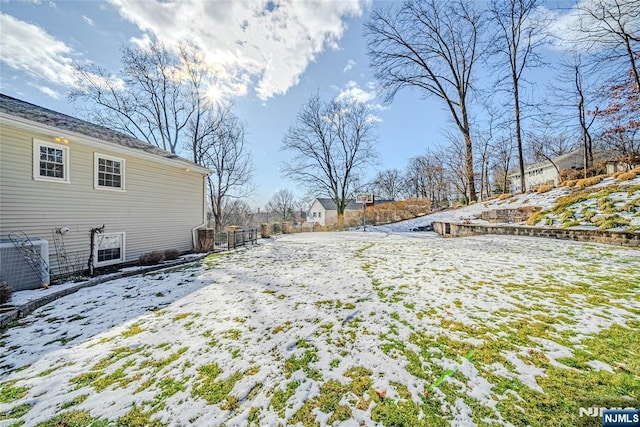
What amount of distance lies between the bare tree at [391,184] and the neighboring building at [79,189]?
3468 centimetres

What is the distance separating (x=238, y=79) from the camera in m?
12.3

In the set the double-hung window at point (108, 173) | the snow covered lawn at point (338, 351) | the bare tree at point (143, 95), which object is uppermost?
the bare tree at point (143, 95)

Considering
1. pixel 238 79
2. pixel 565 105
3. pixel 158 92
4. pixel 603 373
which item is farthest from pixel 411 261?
pixel 158 92

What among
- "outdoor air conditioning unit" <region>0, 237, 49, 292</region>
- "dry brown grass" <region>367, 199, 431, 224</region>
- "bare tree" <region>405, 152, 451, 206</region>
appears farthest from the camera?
"bare tree" <region>405, 152, 451, 206</region>

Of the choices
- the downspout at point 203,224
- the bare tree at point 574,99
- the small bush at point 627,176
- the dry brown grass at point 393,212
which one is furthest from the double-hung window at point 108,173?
the bare tree at point 574,99

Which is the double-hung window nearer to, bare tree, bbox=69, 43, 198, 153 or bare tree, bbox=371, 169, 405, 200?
bare tree, bbox=69, 43, 198, 153

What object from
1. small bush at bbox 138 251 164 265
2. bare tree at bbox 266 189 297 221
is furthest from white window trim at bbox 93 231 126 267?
bare tree at bbox 266 189 297 221

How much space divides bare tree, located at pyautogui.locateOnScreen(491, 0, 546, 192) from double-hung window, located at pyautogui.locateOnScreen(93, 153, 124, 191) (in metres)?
19.1

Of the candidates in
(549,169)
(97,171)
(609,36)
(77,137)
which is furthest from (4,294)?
(549,169)

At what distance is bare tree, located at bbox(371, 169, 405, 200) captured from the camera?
3925 cm

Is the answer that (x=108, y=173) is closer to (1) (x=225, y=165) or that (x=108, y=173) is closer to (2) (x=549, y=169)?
(1) (x=225, y=165)

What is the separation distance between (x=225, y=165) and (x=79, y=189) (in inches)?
602

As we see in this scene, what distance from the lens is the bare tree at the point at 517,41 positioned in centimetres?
1356

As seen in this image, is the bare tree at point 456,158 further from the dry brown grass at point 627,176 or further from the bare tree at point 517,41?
the dry brown grass at point 627,176
